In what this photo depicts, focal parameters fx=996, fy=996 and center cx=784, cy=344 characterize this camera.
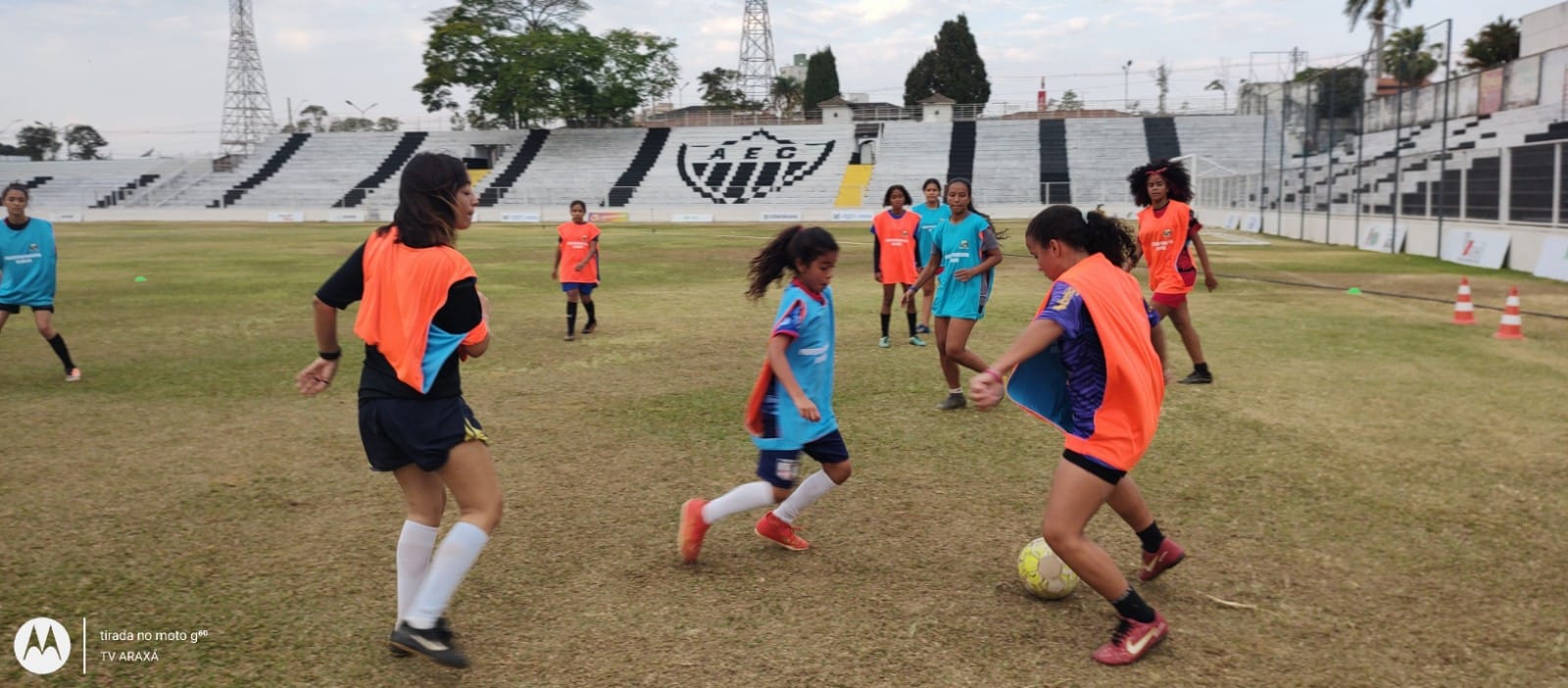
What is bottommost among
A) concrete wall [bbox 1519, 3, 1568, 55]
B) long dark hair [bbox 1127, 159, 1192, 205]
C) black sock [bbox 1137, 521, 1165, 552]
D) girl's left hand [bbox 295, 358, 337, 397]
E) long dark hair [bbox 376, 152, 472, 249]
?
black sock [bbox 1137, 521, 1165, 552]

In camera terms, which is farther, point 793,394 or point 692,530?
point 692,530

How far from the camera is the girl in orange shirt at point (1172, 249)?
855 cm

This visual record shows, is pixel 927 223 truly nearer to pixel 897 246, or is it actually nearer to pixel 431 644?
pixel 897 246

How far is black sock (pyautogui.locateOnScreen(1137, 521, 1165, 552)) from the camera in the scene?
13.9 ft

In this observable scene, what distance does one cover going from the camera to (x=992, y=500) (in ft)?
18.5

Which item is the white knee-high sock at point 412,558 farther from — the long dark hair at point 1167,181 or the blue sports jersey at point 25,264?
the blue sports jersey at point 25,264

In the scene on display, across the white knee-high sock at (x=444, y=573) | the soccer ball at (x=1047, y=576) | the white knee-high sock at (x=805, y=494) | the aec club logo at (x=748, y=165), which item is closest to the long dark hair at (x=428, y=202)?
the white knee-high sock at (x=444, y=573)

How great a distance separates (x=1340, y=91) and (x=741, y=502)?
28588 mm

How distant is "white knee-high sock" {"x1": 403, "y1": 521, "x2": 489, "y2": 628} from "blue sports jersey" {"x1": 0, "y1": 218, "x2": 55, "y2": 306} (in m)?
7.60

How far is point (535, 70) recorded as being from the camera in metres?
66.0

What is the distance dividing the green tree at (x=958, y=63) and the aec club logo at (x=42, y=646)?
277 feet

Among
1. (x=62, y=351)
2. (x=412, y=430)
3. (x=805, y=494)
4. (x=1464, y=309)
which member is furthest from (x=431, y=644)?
(x=1464, y=309)

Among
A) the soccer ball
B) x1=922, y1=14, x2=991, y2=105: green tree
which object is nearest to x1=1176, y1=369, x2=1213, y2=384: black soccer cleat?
the soccer ball

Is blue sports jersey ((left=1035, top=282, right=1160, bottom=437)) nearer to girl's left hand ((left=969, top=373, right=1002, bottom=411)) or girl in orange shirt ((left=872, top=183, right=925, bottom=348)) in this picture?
girl's left hand ((left=969, top=373, right=1002, bottom=411))
